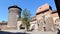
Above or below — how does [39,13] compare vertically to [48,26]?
above

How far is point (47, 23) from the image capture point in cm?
2722

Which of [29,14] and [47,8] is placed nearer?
[29,14]

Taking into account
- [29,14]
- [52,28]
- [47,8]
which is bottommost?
[52,28]

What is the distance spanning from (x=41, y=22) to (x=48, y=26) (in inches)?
85.3

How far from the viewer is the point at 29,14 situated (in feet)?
91.4

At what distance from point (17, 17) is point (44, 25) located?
12021mm

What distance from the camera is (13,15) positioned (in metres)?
37.0

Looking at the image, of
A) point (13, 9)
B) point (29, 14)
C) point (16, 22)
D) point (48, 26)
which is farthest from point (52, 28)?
point (13, 9)

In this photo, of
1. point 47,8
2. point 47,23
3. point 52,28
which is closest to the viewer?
point 52,28

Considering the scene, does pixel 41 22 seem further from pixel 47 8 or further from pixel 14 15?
pixel 14 15

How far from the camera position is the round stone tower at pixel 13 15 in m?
36.4

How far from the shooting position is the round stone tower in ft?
120

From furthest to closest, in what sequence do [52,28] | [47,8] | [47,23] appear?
[47,8], [47,23], [52,28]

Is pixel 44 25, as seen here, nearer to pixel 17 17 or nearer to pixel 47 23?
pixel 47 23
